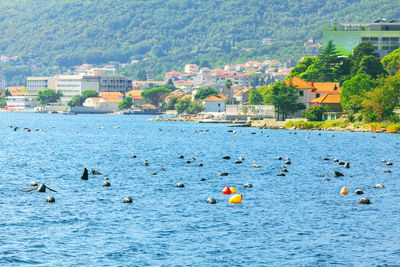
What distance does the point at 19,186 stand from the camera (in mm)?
49094

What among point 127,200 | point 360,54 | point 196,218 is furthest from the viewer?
point 360,54

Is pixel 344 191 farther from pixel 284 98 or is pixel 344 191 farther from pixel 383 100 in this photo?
pixel 284 98

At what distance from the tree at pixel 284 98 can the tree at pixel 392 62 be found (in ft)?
112

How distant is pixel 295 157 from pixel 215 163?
12926 millimetres

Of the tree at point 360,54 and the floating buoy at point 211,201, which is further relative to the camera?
the tree at point 360,54

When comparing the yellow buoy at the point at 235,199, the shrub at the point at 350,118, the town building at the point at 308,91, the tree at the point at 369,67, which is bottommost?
the yellow buoy at the point at 235,199

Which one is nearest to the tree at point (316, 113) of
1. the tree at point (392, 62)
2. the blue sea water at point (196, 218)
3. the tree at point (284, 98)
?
the tree at point (284, 98)

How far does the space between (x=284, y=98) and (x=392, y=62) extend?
155ft

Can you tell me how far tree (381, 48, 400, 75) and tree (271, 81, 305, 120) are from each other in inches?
1349

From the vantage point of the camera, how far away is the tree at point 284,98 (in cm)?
15912

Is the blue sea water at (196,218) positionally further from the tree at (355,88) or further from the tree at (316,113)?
the tree at (316,113)

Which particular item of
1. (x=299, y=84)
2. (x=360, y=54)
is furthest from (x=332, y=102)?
(x=360, y=54)

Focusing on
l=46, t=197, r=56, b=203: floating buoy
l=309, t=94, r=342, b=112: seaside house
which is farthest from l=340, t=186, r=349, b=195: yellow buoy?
l=309, t=94, r=342, b=112: seaside house

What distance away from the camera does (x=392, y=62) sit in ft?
617
